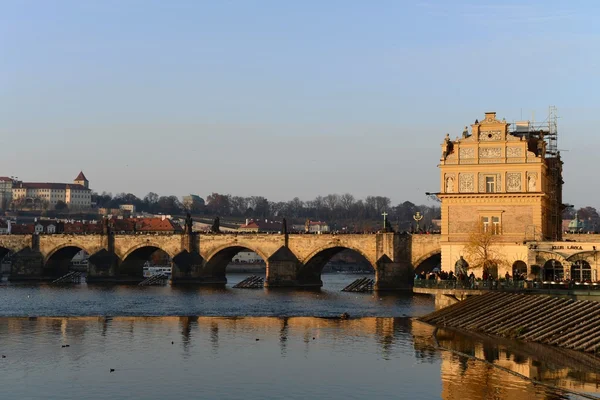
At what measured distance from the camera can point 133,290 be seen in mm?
92250

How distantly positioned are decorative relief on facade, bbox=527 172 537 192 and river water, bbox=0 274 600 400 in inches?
448

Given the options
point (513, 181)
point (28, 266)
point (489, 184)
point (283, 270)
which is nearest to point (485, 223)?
point (489, 184)

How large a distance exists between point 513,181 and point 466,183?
3.18 m

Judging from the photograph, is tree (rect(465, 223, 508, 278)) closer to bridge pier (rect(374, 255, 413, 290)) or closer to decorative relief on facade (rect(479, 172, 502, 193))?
decorative relief on facade (rect(479, 172, 502, 193))

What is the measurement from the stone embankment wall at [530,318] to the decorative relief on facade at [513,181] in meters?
14.8

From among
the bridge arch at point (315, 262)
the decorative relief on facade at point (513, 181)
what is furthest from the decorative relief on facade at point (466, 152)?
the bridge arch at point (315, 262)

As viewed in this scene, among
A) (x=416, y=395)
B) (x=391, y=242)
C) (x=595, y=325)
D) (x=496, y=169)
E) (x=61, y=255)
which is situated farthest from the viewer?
(x=61, y=255)

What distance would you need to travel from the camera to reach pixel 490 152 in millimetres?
64750

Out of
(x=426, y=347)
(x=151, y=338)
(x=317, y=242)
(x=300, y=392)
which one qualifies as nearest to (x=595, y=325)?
(x=426, y=347)

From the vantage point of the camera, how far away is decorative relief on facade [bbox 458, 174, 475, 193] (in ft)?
214

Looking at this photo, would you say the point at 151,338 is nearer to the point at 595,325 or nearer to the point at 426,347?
the point at 426,347

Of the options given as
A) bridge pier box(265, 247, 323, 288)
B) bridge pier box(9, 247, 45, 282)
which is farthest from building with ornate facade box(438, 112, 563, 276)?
bridge pier box(9, 247, 45, 282)

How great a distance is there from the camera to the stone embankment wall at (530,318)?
39719 millimetres

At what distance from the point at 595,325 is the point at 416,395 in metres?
11.7
